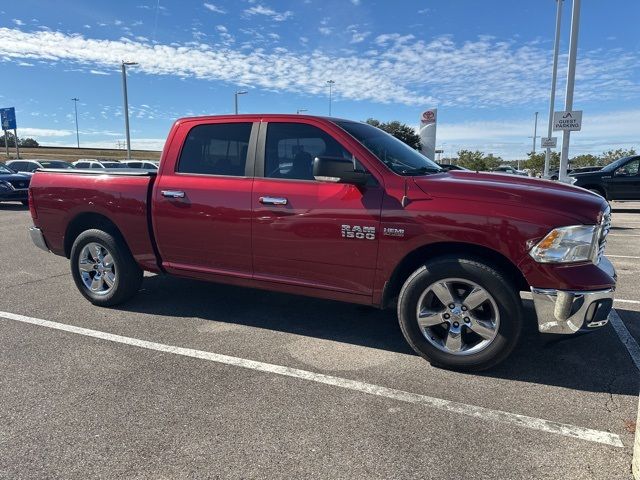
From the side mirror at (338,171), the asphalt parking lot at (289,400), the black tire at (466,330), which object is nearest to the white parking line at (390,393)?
the asphalt parking lot at (289,400)

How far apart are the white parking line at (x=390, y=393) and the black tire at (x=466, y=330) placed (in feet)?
1.50

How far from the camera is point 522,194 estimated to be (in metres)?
3.38

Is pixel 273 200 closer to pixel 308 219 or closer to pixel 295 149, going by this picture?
pixel 308 219

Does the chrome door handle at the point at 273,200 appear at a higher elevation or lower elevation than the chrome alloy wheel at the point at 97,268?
higher

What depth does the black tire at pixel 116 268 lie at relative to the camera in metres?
4.98

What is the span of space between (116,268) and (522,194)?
3.88 m

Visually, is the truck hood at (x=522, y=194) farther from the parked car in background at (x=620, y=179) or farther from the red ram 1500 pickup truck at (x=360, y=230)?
the parked car in background at (x=620, y=179)

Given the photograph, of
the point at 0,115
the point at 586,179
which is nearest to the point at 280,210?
the point at 586,179

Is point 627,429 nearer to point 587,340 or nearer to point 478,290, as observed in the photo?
point 478,290

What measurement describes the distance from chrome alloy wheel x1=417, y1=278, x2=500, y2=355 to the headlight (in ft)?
1.51

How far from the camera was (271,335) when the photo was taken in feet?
14.2

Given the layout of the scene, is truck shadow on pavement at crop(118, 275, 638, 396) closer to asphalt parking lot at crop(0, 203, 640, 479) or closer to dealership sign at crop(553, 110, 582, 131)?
asphalt parking lot at crop(0, 203, 640, 479)

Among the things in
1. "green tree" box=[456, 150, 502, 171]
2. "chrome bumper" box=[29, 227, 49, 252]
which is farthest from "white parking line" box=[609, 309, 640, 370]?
"green tree" box=[456, 150, 502, 171]

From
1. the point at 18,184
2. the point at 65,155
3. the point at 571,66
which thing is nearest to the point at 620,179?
the point at 571,66
